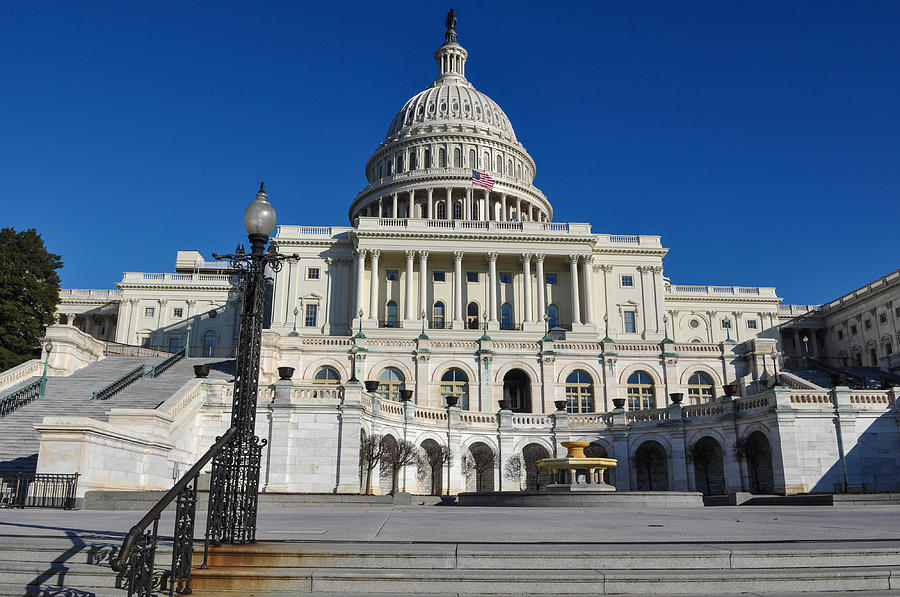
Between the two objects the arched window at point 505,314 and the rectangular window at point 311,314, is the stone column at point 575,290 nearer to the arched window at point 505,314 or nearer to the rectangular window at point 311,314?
the arched window at point 505,314

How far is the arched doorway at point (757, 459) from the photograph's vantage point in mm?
36562

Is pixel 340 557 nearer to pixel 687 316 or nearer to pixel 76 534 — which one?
pixel 76 534

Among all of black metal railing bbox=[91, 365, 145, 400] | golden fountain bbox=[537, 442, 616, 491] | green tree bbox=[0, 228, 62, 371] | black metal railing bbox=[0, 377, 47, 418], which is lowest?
golden fountain bbox=[537, 442, 616, 491]

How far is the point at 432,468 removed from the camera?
40156 millimetres

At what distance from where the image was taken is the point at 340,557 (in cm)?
946

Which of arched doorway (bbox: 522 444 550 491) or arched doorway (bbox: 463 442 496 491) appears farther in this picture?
arched doorway (bbox: 522 444 550 491)

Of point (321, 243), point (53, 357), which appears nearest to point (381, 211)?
point (321, 243)

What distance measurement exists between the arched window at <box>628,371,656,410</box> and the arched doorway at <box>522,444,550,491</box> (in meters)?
13.7

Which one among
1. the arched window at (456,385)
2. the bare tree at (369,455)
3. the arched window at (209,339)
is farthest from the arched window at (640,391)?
the arched window at (209,339)

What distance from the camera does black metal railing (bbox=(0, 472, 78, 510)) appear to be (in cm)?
2261

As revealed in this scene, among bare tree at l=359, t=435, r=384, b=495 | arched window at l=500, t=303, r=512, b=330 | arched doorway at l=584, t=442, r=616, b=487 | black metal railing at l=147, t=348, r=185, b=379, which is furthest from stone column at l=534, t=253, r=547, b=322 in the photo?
bare tree at l=359, t=435, r=384, b=495

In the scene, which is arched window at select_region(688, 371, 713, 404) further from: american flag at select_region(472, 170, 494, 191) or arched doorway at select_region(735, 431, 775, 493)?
american flag at select_region(472, 170, 494, 191)

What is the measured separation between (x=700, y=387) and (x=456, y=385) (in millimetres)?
19091

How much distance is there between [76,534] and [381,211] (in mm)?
98224
